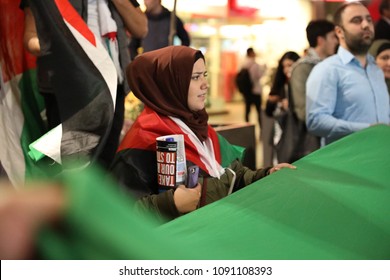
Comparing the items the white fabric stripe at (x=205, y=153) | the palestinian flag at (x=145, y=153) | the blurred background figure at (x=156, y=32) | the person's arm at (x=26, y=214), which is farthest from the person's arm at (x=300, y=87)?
the person's arm at (x=26, y=214)

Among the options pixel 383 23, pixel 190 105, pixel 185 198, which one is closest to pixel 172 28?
pixel 190 105

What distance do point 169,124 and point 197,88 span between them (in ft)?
0.53

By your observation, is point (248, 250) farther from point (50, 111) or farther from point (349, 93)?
point (349, 93)

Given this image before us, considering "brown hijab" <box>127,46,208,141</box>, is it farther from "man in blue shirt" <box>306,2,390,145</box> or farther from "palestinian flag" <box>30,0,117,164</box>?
"man in blue shirt" <box>306,2,390,145</box>

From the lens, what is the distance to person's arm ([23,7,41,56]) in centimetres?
256

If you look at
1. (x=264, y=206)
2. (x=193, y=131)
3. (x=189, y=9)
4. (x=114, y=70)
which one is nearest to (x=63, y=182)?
(x=264, y=206)

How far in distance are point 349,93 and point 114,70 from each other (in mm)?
1286

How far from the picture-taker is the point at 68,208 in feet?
2.71

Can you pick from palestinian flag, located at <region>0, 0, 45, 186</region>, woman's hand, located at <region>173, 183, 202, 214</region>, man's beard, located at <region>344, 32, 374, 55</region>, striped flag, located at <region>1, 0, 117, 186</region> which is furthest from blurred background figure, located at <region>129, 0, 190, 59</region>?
woman's hand, located at <region>173, 183, 202, 214</region>

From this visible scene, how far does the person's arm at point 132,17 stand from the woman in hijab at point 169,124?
627mm

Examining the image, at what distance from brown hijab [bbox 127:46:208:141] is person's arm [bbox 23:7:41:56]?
537 millimetres

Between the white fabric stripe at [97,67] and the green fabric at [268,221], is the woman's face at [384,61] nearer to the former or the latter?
the green fabric at [268,221]

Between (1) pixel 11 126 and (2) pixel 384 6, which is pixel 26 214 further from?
(2) pixel 384 6

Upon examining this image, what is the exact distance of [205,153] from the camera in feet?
7.26
